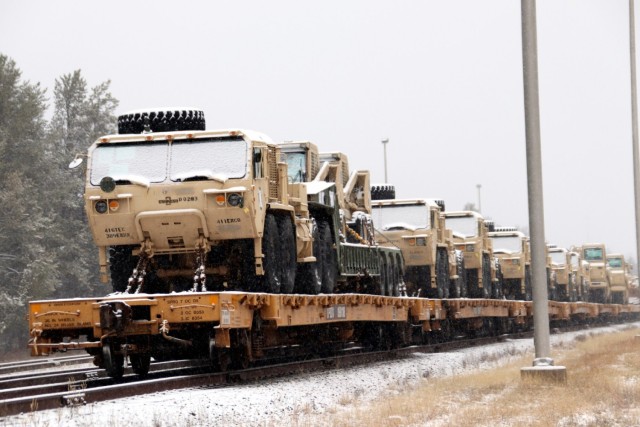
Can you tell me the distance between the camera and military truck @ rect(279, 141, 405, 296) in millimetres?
21125

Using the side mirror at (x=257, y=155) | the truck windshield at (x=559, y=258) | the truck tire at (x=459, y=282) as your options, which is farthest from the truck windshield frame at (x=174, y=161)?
the truck windshield at (x=559, y=258)

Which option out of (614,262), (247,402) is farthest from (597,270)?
(247,402)

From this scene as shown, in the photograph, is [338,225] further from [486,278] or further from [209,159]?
[486,278]

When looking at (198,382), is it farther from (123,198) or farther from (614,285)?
(614,285)

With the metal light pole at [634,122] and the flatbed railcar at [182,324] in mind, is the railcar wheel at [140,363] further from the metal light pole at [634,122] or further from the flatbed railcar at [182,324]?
the metal light pole at [634,122]

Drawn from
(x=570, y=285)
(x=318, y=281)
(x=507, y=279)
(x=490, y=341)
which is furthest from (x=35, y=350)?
(x=570, y=285)

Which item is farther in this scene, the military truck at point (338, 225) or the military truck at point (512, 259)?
the military truck at point (512, 259)

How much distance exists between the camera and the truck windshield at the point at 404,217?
98.3ft

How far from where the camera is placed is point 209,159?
57.8ft

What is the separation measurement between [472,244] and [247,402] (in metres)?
22.3

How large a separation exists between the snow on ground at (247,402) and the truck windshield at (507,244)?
72.9 feet

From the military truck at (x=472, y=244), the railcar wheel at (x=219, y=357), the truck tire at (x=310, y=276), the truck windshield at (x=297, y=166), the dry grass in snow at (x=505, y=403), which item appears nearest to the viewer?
the dry grass in snow at (x=505, y=403)

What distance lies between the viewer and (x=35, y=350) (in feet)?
53.2

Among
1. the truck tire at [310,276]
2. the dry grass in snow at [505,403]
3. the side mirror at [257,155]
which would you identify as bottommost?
the dry grass in snow at [505,403]
